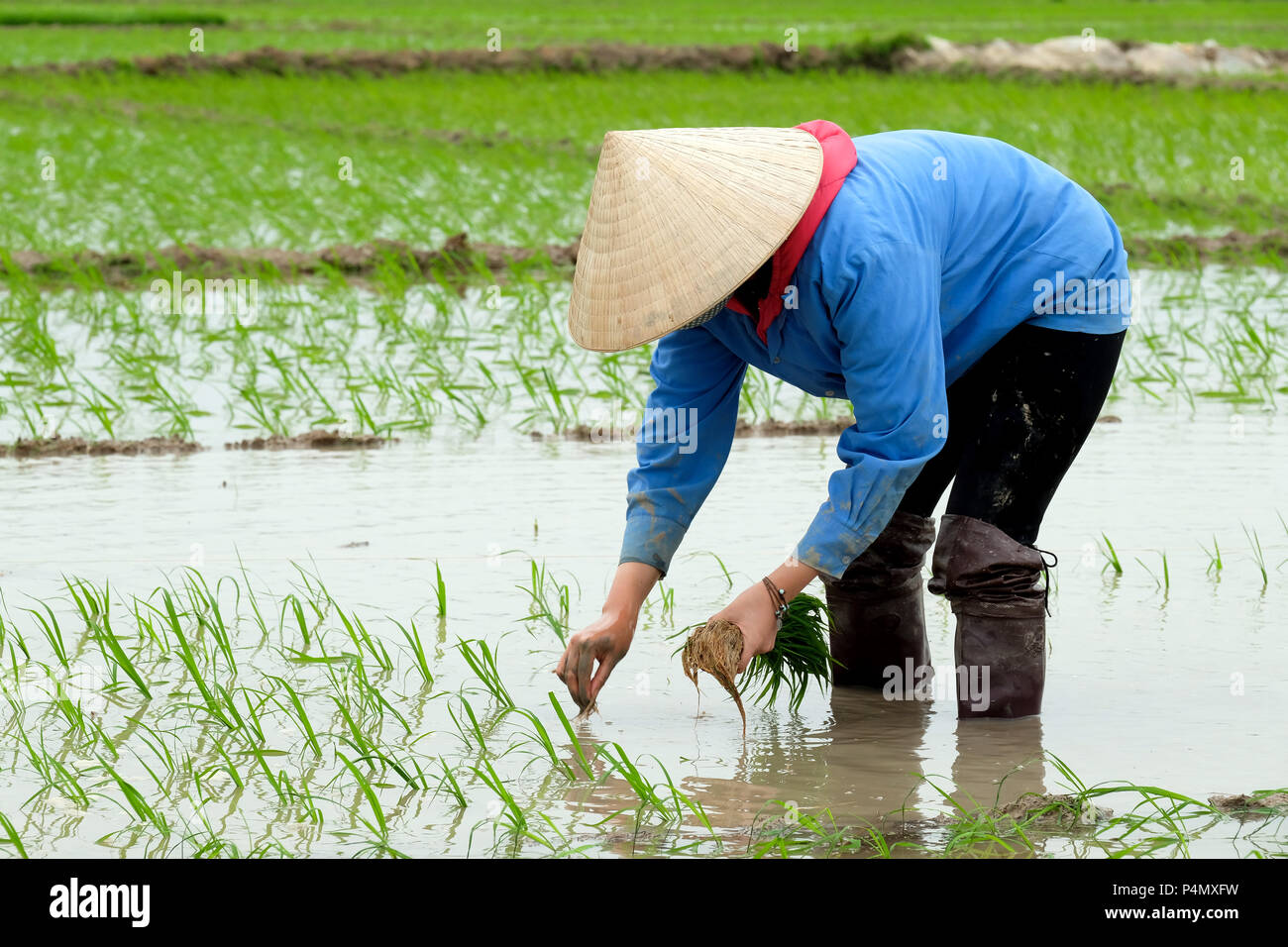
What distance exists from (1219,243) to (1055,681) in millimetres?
6399

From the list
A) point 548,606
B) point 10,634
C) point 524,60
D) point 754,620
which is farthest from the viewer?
point 524,60

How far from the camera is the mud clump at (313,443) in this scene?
546 centimetres

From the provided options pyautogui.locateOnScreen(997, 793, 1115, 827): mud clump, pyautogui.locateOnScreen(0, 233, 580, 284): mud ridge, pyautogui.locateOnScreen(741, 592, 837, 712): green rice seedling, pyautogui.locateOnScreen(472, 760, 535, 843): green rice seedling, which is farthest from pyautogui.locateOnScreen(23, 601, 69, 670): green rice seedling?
pyautogui.locateOnScreen(0, 233, 580, 284): mud ridge

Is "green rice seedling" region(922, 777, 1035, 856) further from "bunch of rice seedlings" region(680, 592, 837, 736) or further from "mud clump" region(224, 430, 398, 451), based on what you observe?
"mud clump" region(224, 430, 398, 451)

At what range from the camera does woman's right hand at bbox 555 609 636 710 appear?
2.80 metres

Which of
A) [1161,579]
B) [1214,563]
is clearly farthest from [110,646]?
[1214,563]

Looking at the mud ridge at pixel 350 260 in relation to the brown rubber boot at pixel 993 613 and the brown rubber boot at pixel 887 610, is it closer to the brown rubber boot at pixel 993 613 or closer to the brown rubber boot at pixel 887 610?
the brown rubber boot at pixel 887 610

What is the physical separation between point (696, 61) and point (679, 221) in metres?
16.2

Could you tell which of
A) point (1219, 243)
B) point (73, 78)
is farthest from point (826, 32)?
point (1219, 243)

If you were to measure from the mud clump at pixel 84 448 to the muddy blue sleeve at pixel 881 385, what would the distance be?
10.8 ft

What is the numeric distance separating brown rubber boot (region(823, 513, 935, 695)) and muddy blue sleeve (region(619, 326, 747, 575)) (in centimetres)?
43

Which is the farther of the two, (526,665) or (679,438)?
(526,665)

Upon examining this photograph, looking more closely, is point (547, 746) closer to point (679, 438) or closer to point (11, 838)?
point (679, 438)

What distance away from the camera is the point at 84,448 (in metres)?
5.39
